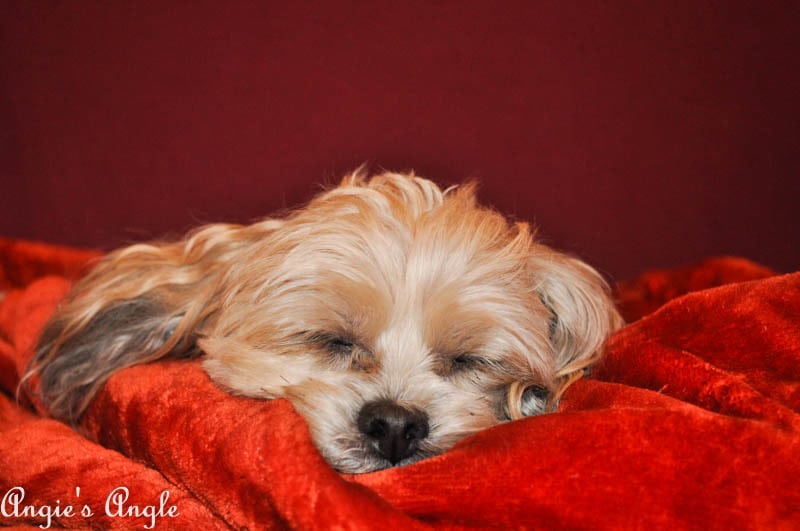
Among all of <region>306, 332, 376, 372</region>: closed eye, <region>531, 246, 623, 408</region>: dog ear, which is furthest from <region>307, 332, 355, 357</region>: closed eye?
<region>531, 246, 623, 408</region>: dog ear

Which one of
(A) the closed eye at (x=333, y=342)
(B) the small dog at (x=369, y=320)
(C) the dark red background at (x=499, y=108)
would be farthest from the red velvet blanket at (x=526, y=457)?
(C) the dark red background at (x=499, y=108)

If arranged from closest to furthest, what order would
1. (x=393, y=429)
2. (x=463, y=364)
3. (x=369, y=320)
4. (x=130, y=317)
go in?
(x=393, y=429), (x=369, y=320), (x=463, y=364), (x=130, y=317)

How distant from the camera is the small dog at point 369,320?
211cm

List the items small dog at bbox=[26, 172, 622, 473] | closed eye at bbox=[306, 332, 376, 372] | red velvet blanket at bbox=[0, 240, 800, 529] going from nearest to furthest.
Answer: red velvet blanket at bbox=[0, 240, 800, 529] → small dog at bbox=[26, 172, 622, 473] → closed eye at bbox=[306, 332, 376, 372]

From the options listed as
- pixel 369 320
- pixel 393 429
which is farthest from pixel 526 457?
pixel 369 320

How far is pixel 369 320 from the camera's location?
2.19 metres

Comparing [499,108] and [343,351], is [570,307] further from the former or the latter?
[499,108]

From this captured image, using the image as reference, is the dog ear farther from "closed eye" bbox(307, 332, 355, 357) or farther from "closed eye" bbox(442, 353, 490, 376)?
"closed eye" bbox(307, 332, 355, 357)

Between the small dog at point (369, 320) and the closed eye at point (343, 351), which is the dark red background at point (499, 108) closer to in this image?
the small dog at point (369, 320)

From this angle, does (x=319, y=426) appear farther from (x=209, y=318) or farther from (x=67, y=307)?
(x=67, y=307)

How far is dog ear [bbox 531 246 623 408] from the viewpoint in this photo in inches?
94.4

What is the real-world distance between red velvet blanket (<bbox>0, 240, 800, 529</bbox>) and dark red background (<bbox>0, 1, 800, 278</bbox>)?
262 centimetres

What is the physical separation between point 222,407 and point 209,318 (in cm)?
70

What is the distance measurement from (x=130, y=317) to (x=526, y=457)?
146 cm
